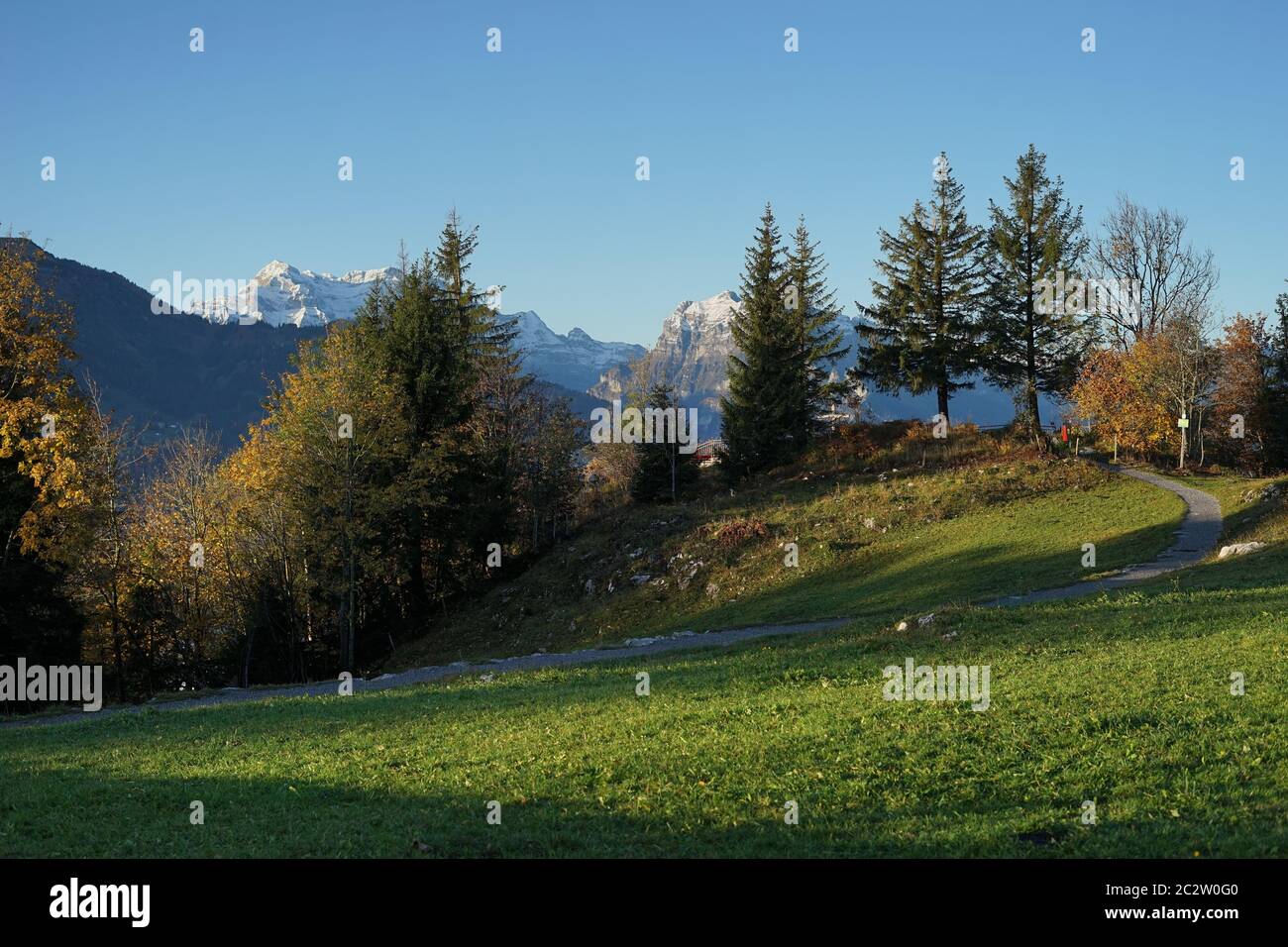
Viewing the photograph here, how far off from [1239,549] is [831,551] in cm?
1561

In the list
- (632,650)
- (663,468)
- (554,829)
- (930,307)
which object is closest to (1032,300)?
(930,307)

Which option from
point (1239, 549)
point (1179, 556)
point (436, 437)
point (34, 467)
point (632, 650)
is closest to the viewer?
point (632, 650)

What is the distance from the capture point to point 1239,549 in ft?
97.2

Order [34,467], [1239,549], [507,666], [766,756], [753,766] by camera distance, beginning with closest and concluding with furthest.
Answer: [753,766] < [766,756] < [507,666] < [34,467] < [1239,549]

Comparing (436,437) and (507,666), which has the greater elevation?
(436,437)

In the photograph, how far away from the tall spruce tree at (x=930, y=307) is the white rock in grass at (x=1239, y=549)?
2849 cm

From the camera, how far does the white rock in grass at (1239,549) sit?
29237 millimetres

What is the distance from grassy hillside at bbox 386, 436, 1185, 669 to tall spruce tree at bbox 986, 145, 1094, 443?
635 cm

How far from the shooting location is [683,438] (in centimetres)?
5712

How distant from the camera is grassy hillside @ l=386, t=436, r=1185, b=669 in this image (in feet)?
109

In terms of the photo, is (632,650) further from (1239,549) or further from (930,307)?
(930,307)

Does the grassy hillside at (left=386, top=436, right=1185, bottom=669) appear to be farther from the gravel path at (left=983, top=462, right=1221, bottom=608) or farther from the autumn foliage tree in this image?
the autumn foliage tree
